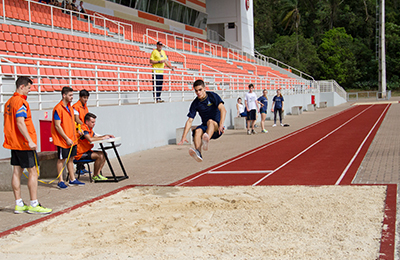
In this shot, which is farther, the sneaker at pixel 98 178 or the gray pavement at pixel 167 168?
the sneaker at pixel 98 178

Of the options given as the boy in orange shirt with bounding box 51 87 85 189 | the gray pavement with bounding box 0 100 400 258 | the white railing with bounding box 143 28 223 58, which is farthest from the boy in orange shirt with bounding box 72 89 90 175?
the white railing with bounding box 143 28 223 58

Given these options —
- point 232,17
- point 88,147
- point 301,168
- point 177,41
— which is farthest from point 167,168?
point 232,17

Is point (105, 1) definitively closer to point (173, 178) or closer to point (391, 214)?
point (173, 178)

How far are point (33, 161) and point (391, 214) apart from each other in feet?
17.4

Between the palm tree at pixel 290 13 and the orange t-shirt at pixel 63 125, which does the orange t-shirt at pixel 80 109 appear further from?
the palm tree at pixel 290 13

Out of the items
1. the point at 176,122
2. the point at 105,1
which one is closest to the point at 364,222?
the point at 176,122

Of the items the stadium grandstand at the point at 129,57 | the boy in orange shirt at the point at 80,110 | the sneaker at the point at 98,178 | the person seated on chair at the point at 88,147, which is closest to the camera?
the person seated on chair at the point at 88,147

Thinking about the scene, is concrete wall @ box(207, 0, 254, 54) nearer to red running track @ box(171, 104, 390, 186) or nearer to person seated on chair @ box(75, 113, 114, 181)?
red running track @ box(171, 104, 390, 186)

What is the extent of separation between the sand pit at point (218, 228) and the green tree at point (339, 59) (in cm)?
6471

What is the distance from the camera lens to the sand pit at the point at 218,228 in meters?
4.84

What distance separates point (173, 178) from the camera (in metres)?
9.61

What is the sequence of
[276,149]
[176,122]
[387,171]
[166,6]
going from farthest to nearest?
[166,6], [176,122], [276,149], [387,171]

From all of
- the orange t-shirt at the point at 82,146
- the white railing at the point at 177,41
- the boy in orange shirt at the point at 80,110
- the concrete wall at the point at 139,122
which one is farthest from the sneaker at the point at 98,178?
the white railing at the point at 177,41

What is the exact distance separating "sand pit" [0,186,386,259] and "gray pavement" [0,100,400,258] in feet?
2.62
